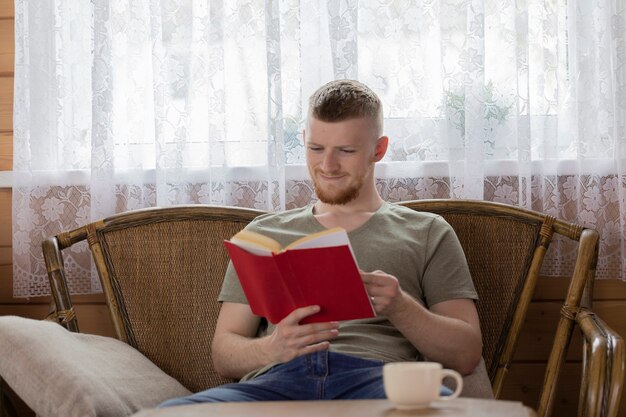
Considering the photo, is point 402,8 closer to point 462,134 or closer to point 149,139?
point 462,134

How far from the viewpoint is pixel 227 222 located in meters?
2.33

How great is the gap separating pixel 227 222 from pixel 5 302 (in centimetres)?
71

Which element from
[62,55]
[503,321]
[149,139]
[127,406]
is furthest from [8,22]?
[503,321]

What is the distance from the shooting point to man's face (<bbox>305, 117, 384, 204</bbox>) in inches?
80.2

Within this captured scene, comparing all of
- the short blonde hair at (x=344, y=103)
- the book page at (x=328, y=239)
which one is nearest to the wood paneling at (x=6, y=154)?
the short blonde hair at (x=344, y=103)

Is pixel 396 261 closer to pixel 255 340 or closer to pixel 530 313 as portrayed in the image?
pixel 255 340

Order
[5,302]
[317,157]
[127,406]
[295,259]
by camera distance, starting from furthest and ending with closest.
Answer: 1. [5,302]
2. [317,157]
3. [127,406]
4. [295,259]

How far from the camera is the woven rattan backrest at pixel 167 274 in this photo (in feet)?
7.56

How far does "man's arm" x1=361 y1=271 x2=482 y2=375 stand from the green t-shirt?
0.04 m

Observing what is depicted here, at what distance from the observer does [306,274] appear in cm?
158

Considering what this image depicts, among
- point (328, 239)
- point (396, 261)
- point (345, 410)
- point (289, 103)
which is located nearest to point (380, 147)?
point (396, 261)

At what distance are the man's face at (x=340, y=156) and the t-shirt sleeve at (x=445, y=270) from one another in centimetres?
21

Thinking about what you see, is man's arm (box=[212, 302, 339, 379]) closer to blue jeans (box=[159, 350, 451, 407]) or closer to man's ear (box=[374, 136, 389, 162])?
blue jeans (box=[159, 350, 451, 407])

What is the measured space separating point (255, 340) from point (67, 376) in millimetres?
400
